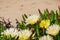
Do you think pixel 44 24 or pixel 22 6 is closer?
pixel 44 24

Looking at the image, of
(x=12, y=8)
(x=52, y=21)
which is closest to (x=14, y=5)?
(x=12, y=8)

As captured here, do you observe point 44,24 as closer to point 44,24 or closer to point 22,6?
point 44,24

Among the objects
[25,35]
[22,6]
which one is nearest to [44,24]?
[25,35]

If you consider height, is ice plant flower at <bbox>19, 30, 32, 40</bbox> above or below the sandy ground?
above

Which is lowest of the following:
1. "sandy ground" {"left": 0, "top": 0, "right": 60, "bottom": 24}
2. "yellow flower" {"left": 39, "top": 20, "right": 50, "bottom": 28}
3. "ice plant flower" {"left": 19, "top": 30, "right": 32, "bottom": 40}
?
"sandy ground" {"left": 0, "top": 0, "right": 60, "bottom": 24}

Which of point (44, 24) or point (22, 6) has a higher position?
point (44, 24)

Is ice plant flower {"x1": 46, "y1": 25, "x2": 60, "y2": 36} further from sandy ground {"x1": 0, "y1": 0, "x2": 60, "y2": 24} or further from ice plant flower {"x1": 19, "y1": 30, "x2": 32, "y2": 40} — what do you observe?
sandy ground {"x1": 0, "y1": 0, "x2": 60, "y2": 24}

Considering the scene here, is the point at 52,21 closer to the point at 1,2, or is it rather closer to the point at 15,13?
the point at 15,13

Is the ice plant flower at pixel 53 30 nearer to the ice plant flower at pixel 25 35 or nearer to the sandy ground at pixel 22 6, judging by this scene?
the ice plant flower at pixel 25 35

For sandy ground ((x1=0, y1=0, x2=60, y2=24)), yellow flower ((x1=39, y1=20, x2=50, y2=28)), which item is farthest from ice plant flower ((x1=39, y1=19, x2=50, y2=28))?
sandy ground ((x1=0, y1=0, x2=60, y2=24))
